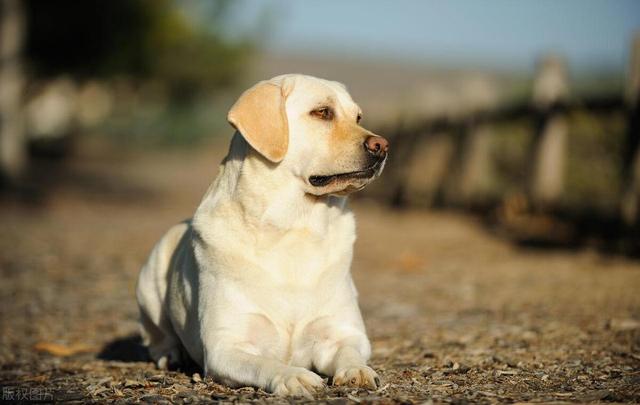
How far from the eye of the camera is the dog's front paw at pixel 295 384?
3258 millimetres

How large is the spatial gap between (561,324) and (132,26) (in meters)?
15.8

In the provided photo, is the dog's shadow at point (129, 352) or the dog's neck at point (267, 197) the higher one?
the dog's neck at point (267, 197)

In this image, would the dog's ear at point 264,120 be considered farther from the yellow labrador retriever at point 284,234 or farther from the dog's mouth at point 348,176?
the dog's mouth at point 348,176

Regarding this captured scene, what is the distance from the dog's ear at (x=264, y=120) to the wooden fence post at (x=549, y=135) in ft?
21.3

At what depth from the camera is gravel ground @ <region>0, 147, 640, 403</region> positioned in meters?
3.62

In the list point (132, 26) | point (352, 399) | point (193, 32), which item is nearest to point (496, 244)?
point (352, 399)

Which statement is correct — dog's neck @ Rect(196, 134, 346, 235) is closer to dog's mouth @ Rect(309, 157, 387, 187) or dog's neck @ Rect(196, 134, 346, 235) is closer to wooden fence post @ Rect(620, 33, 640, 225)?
dog's mouth @ Rect(309, 157, 387, 187)

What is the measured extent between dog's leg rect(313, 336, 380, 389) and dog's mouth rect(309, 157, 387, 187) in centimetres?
78

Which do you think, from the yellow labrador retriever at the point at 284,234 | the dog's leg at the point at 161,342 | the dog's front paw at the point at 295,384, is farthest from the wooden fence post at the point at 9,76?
the dog's front paw at the point at 295,384

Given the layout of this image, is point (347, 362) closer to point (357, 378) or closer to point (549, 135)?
point (357, 378)

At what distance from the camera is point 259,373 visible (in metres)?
3.46

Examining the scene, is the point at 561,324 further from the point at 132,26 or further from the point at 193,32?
the point at 193,32

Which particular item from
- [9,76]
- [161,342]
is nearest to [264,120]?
[161,342]

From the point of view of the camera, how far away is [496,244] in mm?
9625
